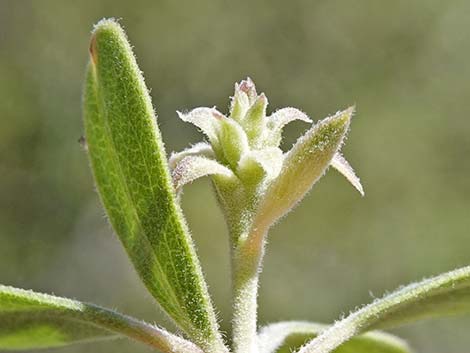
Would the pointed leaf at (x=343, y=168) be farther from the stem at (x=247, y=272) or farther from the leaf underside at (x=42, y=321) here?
the leaf underside at (x=42, y=321)

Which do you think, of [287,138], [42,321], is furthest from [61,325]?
[287,138]

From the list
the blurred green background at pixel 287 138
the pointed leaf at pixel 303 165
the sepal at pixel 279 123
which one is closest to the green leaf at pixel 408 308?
the pointed leaf at pixel 303 165

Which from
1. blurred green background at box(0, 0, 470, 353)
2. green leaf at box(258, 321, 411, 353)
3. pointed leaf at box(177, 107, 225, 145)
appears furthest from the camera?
blurred green background at box(0, 0, 470, 353)

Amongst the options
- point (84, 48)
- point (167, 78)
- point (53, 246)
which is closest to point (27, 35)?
point (84, 48)

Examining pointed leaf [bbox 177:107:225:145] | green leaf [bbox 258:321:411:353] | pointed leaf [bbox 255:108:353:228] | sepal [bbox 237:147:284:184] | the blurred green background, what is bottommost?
green leaf [bbox 258:321:411:353]

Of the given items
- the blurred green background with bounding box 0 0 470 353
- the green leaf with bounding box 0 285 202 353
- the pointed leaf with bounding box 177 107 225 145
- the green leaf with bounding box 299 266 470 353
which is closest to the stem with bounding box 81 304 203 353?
the green leaf with bounding box 0 285 202 353

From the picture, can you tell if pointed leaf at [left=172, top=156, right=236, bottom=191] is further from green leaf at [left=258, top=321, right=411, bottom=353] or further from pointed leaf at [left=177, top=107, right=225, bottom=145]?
green leaf at [left=258, top=321, right=411, bottom=353]

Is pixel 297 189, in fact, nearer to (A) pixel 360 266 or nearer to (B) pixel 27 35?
(A) pixel 360 266
